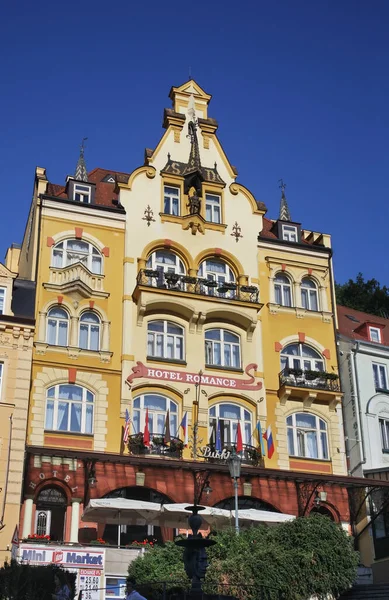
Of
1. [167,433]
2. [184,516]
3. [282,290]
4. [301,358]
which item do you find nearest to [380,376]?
[301,358]

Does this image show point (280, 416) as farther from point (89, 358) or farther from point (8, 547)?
point (8, 547)

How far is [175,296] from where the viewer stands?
37469mm

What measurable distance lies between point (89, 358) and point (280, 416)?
885 centimetres

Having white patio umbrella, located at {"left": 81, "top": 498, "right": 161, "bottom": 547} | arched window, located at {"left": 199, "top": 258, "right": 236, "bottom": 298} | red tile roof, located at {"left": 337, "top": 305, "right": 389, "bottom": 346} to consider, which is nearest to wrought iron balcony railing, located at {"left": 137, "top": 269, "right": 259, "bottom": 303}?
arched window, located at {"left": 199, "top": 258, "right": 236, "bottom": 298}

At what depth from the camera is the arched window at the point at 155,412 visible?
3553cm

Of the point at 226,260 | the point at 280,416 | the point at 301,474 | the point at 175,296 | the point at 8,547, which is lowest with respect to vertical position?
the point at 8,547

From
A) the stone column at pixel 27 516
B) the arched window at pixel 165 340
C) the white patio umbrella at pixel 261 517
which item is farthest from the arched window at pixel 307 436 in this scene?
the stone column at pixel 27 516

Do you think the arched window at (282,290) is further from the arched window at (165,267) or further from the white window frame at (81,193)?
the white window frame at (81,193)

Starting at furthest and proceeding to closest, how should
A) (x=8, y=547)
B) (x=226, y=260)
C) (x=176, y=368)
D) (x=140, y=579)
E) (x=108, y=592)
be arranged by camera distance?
1. (x=226, y=260)
2. (x=176, y=368)
3. (x=8, y=547)
4. (x=108, y=592)
5. (x=140, y=579)

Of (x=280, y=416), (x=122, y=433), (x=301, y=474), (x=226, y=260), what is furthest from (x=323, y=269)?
(x=122, y=433)

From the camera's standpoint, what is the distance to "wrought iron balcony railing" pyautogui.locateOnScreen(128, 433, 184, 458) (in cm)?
3444

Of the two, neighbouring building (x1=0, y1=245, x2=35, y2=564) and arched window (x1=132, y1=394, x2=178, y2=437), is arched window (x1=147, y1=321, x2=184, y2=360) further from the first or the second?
neighbouring building (x1=0, y1=245, x2=35, y2=564)

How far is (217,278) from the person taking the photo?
132 feet

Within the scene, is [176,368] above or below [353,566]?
above
